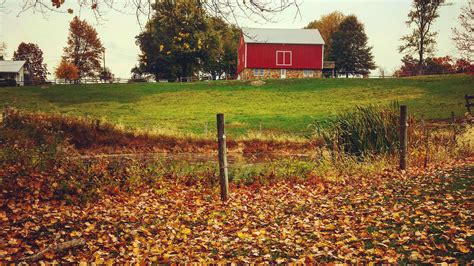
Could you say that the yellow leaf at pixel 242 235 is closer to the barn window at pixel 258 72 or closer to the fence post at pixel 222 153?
the fence post at pixel 222 153

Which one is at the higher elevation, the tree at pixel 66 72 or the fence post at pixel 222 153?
the tree at pixel 66 72

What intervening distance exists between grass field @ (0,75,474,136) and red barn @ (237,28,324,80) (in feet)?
18.9

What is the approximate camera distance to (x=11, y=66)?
6962 centimetres

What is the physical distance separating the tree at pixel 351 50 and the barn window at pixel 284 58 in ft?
55.2

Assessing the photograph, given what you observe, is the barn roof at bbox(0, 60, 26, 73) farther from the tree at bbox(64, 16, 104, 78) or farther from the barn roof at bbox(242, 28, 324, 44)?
the barn roof at bbox(242, 28, 324, 44)

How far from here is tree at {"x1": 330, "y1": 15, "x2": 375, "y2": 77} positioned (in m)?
70.9

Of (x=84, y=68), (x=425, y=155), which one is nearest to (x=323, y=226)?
(x=425, y=155)

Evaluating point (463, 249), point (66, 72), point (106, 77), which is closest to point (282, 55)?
point (106, 77)

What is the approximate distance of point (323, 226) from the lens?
813 cm

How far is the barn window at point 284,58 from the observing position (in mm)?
56562

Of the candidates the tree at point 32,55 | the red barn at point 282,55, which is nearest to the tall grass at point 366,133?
the red barn at point 282,55

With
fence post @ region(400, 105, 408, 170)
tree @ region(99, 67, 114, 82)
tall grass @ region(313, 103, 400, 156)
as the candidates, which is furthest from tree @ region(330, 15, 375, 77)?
fence post @ region(400, 105, 408, 170)

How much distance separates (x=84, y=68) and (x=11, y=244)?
71996mm

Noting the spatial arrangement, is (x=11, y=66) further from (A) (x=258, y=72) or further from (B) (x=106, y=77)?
(A) (x=258, y=72)
